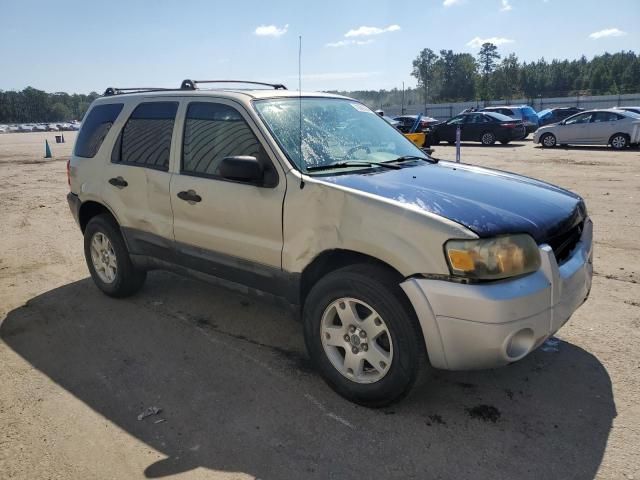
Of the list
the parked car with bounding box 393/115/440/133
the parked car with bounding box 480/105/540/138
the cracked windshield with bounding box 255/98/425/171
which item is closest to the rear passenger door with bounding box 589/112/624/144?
the parked car with bounding box 480/105/540/138

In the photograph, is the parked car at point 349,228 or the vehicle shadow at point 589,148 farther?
the vehicle shadow at point 589,148

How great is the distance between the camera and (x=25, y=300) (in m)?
5.23

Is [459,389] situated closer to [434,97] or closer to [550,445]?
[550,445]

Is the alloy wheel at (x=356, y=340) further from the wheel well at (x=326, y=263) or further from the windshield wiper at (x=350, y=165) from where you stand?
the windshield wiper at (x=350, y=165)

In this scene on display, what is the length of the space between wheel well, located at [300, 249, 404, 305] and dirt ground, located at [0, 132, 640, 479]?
0.54 m

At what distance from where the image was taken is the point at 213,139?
392 centimetres

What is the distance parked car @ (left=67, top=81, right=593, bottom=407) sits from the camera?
2.71m

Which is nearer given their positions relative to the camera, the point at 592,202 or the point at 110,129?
the point at 110,129

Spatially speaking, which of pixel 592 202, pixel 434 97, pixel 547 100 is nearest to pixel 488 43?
pixel 434 97

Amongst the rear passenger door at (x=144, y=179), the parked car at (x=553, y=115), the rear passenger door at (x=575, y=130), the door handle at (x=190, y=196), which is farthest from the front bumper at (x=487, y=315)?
the parked car at (x=553, y=115)

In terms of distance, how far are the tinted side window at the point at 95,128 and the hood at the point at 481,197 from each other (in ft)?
9.07

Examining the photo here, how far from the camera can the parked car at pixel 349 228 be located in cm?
271

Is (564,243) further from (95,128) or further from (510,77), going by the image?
(510,77)

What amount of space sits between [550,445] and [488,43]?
142925 mm
